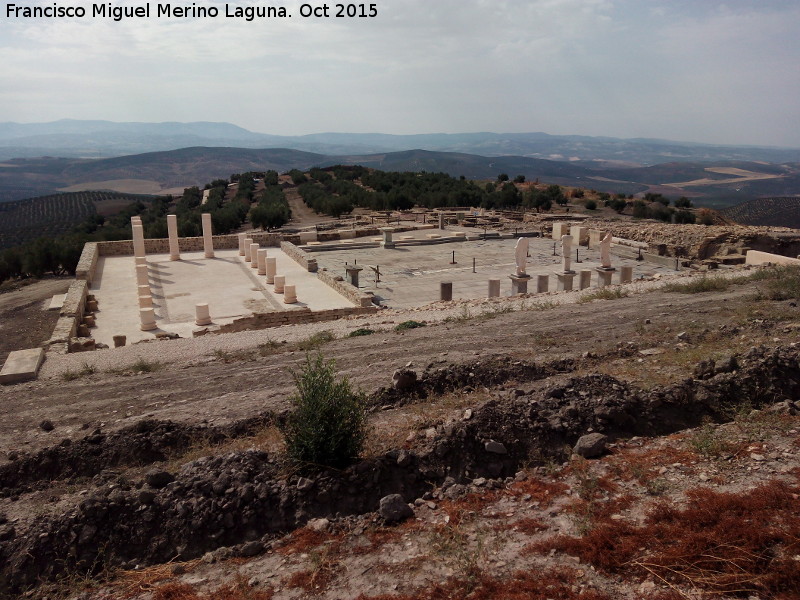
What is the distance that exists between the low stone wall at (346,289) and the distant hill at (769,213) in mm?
49116

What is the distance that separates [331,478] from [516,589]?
2.41 metres

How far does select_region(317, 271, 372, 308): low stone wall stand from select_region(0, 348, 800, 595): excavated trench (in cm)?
1065

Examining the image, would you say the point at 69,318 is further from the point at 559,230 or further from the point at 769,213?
the point at 769,213

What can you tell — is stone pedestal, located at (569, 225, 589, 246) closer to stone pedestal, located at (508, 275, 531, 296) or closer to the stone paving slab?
stone pedestal, located at (508, 275, 531, 296)

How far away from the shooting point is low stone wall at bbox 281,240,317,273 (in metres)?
24.5

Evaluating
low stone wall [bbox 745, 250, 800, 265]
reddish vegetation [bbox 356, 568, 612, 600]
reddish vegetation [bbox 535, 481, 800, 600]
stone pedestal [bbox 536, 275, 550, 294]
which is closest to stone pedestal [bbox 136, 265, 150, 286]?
stone pedestal [bbox 536, 275, 550, 294]

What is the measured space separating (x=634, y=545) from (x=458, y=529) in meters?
1.51

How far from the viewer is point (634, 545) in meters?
4.67

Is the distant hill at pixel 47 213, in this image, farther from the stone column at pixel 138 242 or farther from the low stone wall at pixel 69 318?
the low stone wall at pixel 69 318

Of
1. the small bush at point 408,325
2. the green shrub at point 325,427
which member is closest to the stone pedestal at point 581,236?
the small bush at point 408,325

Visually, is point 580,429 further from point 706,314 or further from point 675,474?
point 706,314

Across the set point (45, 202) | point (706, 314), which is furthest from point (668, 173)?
point (706, 314)

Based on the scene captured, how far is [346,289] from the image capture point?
19.9 meters

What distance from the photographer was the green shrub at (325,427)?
631 cm
